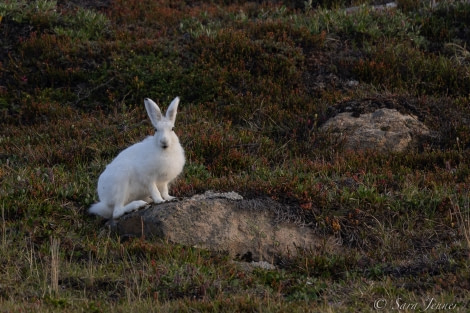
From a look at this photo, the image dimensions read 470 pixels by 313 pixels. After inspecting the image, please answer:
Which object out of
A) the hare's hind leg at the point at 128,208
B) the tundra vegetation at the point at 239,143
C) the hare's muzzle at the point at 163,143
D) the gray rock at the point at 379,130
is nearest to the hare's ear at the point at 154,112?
the hare's muzzle at the point at 163,143

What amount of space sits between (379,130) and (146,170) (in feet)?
18.6

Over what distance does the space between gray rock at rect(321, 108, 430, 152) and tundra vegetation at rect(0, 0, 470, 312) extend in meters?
0.28

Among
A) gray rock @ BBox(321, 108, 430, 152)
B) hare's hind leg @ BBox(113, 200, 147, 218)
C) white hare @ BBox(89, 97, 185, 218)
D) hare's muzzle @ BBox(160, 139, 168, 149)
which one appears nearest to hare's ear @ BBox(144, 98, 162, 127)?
white hare @ BBox(89, 97, 185, 218)

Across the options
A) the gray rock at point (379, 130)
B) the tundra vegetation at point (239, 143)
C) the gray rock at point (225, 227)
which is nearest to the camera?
the tundra vegetation at point (239, 143)

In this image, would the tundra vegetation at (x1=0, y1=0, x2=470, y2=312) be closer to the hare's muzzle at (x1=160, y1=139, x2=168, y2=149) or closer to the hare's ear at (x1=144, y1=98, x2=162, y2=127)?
the hare's muzzle at (x1=160, y1=139, x2=168, y2=149)

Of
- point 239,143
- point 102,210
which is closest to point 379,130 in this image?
point 239,143

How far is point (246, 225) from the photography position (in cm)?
985

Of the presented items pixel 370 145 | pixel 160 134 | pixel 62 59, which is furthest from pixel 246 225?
pixel 62 59

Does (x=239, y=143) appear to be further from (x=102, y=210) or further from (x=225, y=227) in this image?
(x=102, y=210)

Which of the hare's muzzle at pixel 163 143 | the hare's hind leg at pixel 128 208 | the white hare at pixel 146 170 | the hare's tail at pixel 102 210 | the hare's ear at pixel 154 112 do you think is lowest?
the hare's tail at pixel 102 210

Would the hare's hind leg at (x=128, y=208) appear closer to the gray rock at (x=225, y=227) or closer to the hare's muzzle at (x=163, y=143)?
the gray rock at (x=225, y=227)

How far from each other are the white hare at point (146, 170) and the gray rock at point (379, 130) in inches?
186

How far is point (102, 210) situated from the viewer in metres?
9.90

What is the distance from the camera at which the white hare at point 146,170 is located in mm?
9273
